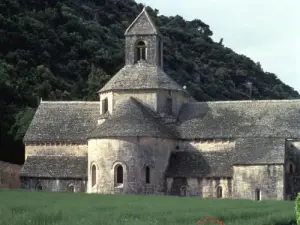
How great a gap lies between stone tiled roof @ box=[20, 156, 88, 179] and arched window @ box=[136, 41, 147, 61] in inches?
375

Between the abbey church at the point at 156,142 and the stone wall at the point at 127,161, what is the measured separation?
0.23 feet

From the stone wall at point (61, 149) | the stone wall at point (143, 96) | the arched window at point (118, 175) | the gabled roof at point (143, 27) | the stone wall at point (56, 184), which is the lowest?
the stone wall at point (56, 184)

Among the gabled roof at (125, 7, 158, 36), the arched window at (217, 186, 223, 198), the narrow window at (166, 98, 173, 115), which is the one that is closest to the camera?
the arched window at (217, 186, 223, 198)

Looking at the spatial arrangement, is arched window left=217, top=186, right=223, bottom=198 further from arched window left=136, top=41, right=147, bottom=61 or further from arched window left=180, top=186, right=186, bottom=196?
arched window left=136, top=41, right=147, bottom=61

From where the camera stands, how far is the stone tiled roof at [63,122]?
2958 inches

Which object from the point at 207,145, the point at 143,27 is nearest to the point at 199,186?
the point at 207,145

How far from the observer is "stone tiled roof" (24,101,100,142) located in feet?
246

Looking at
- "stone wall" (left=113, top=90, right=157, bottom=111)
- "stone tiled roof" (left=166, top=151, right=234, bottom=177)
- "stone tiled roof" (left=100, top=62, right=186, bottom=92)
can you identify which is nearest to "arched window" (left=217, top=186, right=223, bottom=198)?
"stone tiled roof" (left=166, top=151, right=234, bottom=177)

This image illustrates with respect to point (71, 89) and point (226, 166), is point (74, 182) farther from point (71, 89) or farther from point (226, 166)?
point (71, 89)

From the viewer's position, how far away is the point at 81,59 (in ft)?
398

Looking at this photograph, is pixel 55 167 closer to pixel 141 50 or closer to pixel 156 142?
pixel 156 142

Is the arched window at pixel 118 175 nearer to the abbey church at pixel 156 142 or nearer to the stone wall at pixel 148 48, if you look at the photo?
the abbey church at pixel 156 142

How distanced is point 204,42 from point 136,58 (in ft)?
291

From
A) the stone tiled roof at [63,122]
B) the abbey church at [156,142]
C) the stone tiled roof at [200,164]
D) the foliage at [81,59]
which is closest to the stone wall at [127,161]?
the abbey church at [156,142]
